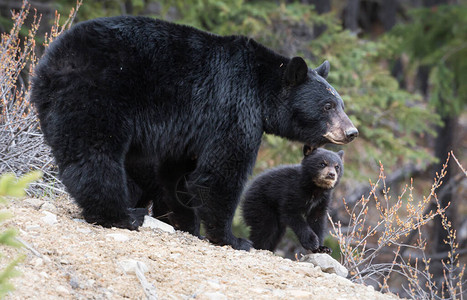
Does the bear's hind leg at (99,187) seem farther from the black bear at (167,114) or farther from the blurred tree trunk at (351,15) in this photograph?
the blurred tree trunk at (351,15)

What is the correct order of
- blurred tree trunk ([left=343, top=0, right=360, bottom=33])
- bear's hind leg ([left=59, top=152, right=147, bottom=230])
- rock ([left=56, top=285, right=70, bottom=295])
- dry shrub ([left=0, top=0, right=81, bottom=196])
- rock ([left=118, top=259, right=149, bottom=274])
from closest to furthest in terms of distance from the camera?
1. rock ([left=56, top=285, right=70, bottom=295])
2. rock ([left=118, top=259, right=149, bottom=274])
3. bear's hind leg ([left=59, top=152, right=147, bottom=230])
4. dry shrub ([left=0, top=0, right=81, bottom=196])
5. blurred tree trunk ([left=343, top=0, right=360, bottom=33])

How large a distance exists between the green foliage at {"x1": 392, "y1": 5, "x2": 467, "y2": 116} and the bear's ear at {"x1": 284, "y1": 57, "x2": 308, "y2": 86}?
7.89 m

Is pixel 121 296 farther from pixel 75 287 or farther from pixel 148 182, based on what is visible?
pixel 148 182

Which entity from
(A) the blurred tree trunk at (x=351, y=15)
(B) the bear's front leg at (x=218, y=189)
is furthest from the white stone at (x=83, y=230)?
(A) the blurred tree trunk at (x=351, y=15)

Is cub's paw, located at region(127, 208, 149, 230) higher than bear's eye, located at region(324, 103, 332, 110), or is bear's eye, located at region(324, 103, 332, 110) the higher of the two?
bear's eye, located at region(324, 103, 332, 110)

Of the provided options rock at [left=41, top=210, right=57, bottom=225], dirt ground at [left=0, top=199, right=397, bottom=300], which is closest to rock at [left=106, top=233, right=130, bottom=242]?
dirt ground at [left=0, top=199, right=397, bottom=300]

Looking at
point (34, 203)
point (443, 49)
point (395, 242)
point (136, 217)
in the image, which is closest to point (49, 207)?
point (34, 203)

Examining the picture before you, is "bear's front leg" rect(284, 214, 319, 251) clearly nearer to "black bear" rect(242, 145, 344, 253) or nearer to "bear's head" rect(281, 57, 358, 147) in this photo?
"black bear" rect(242, 145, 344, 253)

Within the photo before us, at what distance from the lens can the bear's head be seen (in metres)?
5.53

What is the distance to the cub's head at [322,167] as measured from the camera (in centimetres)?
617

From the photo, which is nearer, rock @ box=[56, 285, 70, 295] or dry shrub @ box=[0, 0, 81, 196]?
rock @ box=[56, 285, 70, 295]

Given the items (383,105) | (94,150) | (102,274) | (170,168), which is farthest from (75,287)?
(383,105)

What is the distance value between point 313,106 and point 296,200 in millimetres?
1147

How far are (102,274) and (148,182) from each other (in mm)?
2034
